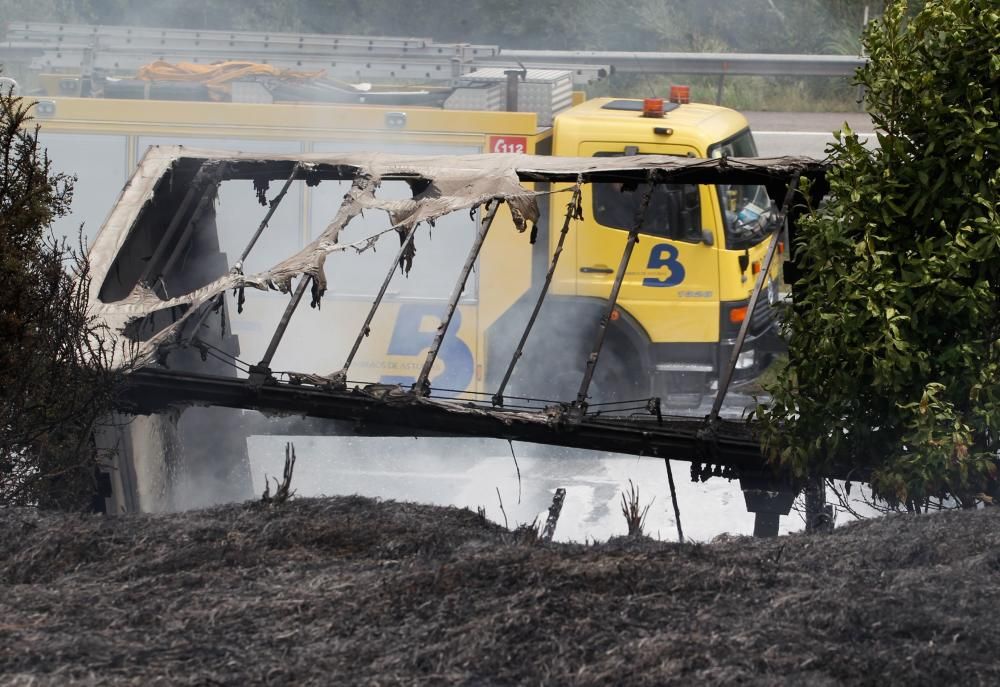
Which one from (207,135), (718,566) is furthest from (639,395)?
(718,566)

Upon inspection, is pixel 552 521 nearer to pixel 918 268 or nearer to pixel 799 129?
pixel 918 268

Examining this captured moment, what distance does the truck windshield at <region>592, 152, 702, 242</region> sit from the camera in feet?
29.8

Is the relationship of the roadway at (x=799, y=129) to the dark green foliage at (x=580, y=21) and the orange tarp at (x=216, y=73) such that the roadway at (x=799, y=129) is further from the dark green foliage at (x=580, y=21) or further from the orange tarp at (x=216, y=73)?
the orange tarp at (x=216, y=73)

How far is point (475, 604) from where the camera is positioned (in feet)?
11.3

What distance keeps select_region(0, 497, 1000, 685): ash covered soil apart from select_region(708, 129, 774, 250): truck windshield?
507cm

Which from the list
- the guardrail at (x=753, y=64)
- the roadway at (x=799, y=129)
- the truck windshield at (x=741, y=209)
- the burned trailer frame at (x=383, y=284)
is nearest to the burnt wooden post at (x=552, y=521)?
the burned trailer frame at (x=383, y=284)

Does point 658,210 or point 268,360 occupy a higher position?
point 658,210

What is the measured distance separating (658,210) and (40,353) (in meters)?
5.27

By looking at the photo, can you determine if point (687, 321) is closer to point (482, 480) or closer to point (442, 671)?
point (482, 480)

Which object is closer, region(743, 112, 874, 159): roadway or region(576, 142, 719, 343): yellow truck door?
region(576, 142, 719, 343): yellow truck door

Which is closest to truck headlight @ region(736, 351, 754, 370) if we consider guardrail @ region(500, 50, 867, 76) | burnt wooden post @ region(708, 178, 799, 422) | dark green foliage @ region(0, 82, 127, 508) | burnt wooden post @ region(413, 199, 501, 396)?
burnt wooden post @ region(708, 178, 799, 422)

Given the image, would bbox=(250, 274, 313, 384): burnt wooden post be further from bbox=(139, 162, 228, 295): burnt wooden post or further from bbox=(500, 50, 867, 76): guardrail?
bbox=(500, 50, 867, 76): guardrail

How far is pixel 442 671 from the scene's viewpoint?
3.07 meters

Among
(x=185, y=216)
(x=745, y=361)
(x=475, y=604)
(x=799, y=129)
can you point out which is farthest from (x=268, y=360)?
(x=799, y=129)
